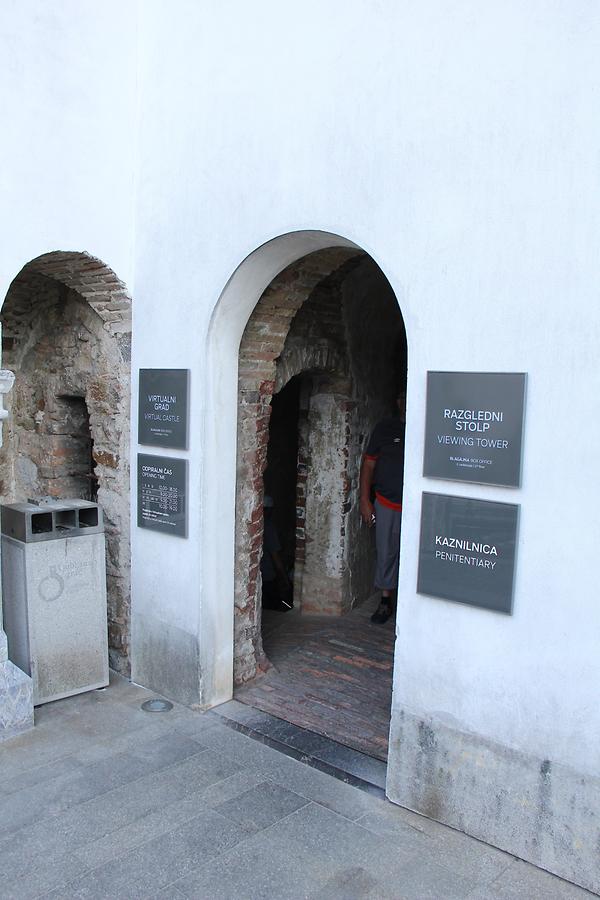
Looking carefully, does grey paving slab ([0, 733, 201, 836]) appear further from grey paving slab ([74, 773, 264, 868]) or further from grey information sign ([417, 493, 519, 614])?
grey information sign ([417, 493, 519, 614])

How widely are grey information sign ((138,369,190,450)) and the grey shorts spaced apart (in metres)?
2.13

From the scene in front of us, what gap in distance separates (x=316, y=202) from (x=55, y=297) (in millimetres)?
2618

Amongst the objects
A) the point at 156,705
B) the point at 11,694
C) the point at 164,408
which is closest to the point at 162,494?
the point at 164,408

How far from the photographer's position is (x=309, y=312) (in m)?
5.86

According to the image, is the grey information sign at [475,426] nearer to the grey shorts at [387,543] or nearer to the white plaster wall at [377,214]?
the white plaster wall at [377,214]

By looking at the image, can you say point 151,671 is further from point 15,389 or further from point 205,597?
point 15,389

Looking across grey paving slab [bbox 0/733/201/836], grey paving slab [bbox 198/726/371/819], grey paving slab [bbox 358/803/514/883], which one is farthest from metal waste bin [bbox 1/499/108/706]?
grey paving slab [bbox 358/803/514/883]

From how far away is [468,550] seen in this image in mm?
3457

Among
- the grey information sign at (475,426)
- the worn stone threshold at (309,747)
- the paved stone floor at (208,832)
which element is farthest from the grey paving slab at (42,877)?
the grey information sign at (475,426)

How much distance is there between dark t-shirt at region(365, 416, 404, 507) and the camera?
6148 mm

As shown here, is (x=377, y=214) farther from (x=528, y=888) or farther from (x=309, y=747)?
(x=528, y=888)

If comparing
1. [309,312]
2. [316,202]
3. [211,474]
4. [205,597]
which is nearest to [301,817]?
[205,597]

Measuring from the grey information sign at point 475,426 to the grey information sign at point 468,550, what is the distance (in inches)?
5.1

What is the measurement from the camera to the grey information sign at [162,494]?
15.6ft
